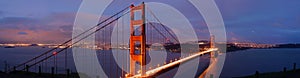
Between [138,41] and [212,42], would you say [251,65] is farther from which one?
[138,41]

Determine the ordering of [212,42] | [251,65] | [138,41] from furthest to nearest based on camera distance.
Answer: [212,42], [251,65], [138,41]

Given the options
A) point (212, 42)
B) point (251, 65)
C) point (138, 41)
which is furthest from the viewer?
point (212, 42)

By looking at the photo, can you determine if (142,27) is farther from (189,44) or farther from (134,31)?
(189,44)

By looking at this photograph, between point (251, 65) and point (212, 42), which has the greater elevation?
point (212, 42)

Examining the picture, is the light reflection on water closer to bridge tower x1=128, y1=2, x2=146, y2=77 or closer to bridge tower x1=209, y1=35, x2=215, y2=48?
bridge tower x1=209, y1=35, x2=215, y2=48

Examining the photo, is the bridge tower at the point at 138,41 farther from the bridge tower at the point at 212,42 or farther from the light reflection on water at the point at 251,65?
the bridge tower at the point at 212,42

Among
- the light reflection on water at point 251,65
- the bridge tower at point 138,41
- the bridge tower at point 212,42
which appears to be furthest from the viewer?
the bridge tower at point 212,42

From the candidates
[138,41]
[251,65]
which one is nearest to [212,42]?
[251,65]

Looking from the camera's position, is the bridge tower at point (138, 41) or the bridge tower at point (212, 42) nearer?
the bridge tower at point (138, 41)

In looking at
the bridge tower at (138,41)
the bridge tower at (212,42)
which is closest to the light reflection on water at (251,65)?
the bridge tower at (212,42)

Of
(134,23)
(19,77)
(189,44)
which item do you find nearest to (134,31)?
(134,23)

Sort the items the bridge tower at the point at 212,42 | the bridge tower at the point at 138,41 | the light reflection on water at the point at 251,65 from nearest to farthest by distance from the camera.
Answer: the bridge tower at the point at 138,41
the light reflection on water at the point at 251,65
the bridge tower at the point at 212,42
